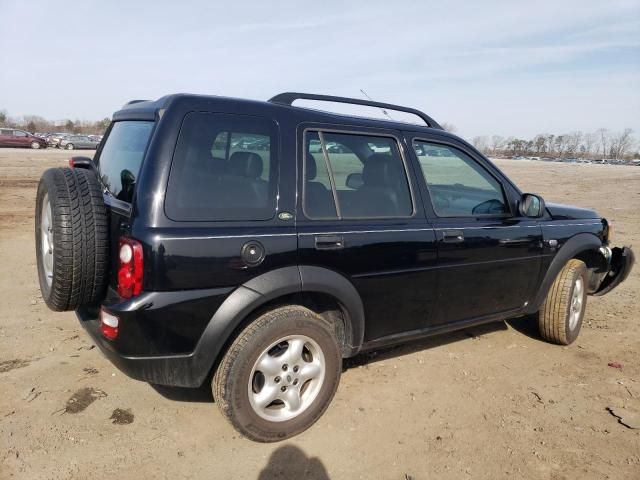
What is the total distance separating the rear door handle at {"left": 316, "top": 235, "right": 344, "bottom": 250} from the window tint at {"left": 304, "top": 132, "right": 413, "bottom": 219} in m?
0.14

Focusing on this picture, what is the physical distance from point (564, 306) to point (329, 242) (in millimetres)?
2514

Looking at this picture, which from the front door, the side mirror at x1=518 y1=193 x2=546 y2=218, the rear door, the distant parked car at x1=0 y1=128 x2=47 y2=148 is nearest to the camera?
the rear door

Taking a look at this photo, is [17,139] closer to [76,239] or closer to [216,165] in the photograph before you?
[76,239]

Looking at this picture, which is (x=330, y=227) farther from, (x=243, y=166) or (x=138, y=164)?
(x=138, y=164)

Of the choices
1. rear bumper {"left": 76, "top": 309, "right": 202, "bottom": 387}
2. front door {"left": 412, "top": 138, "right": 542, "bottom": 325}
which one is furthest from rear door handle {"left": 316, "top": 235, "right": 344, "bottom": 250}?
rear bumper {"left": 76, "top": 309, "right": 202, "bottom": 387}

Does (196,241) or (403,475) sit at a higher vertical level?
(196,241)

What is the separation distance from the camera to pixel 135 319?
2.37 m

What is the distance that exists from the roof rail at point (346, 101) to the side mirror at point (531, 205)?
85 centimetres

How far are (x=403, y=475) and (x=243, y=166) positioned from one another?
6.17 ft

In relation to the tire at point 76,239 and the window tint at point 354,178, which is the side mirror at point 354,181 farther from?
the tire at point 76,239

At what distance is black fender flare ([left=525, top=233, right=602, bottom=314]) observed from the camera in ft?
13.3

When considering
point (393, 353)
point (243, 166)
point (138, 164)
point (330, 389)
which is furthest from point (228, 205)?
point (393, 353)

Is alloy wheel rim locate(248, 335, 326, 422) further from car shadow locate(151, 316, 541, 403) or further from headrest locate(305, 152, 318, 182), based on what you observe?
headrest locate(305, 152, 318, 182)

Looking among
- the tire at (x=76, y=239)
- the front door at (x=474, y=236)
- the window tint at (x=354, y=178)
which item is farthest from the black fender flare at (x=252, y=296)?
the front door at (x=474, y=236)
